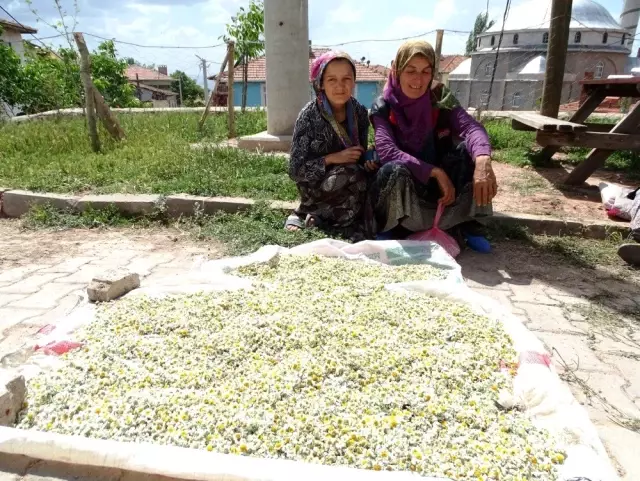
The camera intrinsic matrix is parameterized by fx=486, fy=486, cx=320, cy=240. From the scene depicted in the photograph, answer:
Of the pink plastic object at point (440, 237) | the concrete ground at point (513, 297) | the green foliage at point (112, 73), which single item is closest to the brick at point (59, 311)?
the concrete ground at point (513, 297)

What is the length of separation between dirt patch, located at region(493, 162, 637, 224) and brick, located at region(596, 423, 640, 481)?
96.1 inches

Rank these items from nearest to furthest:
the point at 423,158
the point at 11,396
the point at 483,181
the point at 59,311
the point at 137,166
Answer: the point at 11,396 < the point at 59,311 < the point at 483,181 < the point at 423,158 < the point at 137,166

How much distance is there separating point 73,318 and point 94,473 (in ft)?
3.15

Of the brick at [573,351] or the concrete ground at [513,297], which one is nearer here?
the concrete ground at [513,297]

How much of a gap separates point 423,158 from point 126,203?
240cm

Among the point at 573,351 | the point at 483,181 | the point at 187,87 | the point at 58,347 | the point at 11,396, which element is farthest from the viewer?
the point at 187,87

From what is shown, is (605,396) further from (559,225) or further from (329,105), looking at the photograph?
(329,105)

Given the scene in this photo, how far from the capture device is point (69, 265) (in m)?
3.16

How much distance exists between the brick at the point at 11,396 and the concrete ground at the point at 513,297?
16 centimetres

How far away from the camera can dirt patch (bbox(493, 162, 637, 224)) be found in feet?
13.1

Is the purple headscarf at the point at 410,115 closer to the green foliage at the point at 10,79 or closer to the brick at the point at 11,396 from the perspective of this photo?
the brick at the point at 11,396

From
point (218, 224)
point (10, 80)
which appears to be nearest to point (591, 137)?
point (218, 224)

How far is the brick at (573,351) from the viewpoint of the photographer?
205cm

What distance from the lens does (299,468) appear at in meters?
1.30
